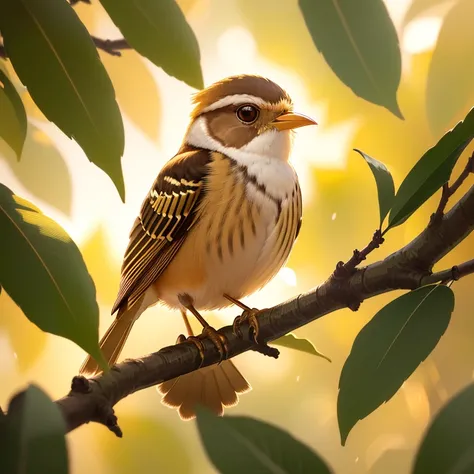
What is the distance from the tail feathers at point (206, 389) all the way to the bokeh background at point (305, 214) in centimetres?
5

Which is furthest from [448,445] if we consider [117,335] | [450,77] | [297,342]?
[450,77]

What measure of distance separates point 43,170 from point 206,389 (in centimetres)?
28

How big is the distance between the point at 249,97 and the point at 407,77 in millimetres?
177

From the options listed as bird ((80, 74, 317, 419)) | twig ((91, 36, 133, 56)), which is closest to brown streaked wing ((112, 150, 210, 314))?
bird ((80, 74, 317, 419))

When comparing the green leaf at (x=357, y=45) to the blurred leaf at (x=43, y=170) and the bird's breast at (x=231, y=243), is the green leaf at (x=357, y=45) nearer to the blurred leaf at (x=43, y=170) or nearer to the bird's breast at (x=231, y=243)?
the bird's breast at (x=231, y=243)

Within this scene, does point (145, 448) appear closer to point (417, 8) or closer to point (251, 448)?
point (251, 448)

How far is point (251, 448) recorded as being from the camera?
396 mm

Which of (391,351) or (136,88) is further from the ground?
(136,88)

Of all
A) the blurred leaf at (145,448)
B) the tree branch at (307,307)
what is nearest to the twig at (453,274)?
the tree branch at (307,307)

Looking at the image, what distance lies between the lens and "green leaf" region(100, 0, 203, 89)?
0.51m

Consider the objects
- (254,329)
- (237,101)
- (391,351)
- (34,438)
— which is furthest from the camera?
(237,101)

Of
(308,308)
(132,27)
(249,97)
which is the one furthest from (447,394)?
(132,27)

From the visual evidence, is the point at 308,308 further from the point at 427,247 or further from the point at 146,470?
the point at 146,470

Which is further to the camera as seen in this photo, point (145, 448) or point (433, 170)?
point (145, 448)
